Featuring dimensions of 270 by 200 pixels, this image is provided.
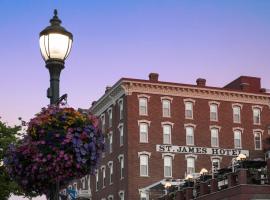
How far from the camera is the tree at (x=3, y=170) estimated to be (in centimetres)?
4031

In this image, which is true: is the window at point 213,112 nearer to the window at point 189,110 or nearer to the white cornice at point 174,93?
the white cornice at point 174,93

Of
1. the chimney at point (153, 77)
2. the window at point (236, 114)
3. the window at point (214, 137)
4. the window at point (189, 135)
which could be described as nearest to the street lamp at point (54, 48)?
the chimney at point (153, 77)

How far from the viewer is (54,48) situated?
10820 mm

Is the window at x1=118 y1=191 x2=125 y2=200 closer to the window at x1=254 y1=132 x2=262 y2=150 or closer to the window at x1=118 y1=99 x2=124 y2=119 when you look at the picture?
the window at x1=118 y1=99 x2=124 y2=119

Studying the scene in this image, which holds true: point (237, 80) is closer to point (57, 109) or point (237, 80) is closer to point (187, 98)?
point (187, 98)

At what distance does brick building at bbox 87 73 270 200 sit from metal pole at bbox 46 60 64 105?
187 ft

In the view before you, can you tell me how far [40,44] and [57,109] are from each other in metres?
1.12

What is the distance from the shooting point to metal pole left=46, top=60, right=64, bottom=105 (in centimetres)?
1095

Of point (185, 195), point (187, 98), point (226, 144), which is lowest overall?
point (185, 195)

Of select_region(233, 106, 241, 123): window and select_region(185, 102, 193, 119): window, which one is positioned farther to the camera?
select_region(233, 106, 241, 123): window

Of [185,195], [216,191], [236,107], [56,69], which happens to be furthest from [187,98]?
[56,69]

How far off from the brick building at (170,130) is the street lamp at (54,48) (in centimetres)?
5706

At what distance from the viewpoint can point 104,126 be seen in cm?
8000

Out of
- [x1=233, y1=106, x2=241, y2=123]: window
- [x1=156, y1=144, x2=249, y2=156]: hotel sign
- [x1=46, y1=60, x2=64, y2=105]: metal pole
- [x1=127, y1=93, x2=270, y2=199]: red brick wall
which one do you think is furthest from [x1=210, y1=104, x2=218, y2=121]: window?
[x1=46, y1=60, x2=64, y2=105]: metal pole
